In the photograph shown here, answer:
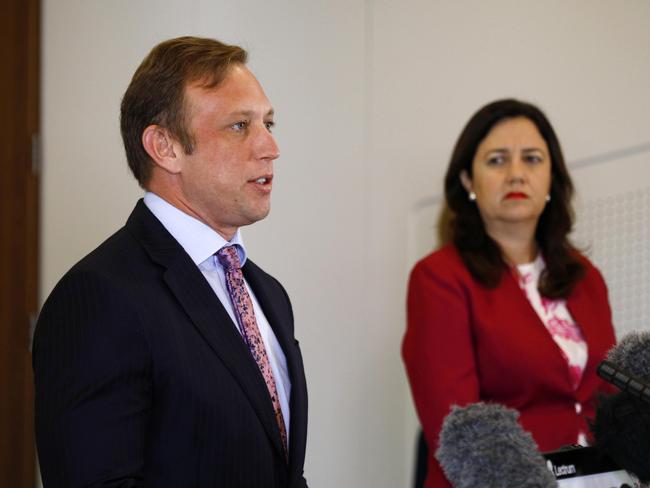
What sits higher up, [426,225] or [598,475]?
[426,225]

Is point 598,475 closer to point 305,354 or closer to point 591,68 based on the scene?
point 305,354

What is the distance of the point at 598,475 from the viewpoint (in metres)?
1.09

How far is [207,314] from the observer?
1392 millimetres

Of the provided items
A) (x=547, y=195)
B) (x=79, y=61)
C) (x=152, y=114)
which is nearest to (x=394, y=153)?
(x=547, y=195)

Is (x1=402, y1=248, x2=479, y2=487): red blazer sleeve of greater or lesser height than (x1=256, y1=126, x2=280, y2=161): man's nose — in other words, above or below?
below

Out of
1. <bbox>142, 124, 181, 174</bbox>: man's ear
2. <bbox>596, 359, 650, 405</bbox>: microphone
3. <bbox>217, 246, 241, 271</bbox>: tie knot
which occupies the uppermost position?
<bbox>142, 124, 181, 174</bbox>: man's ear

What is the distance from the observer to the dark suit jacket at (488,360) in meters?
2.22

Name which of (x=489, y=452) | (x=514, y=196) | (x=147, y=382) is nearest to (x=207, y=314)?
(x=147, y=382)

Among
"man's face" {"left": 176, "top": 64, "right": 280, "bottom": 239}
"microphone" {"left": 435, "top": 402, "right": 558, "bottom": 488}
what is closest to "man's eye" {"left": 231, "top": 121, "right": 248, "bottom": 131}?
"man's face" {"left": 176, "top": 64, "right": 280, "bottom": 239}

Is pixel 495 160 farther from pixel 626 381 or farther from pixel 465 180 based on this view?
pixel 626 381

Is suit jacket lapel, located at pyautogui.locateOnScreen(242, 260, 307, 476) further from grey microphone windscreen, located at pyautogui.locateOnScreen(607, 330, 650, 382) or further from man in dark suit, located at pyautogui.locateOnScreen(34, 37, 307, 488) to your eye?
grey microphone windscreen, located at pyautogui.locateOnScreen(607, 330, 650, 382)

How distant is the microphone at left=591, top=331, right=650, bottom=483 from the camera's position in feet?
3.42

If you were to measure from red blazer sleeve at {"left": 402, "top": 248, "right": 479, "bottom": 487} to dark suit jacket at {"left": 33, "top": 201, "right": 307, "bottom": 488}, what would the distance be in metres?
0.82

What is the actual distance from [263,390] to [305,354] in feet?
4.53
